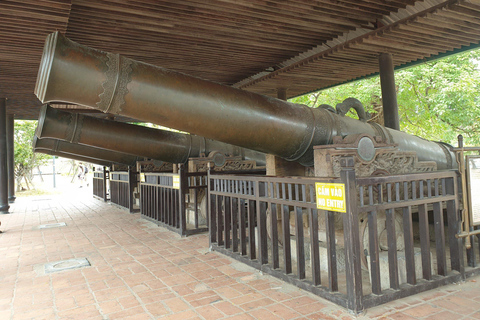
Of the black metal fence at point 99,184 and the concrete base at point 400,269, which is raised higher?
the black metal fence at point 99,184

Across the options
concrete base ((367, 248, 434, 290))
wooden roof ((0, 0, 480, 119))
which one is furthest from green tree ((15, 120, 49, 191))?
concrete base ((367, 248, 434, 290))

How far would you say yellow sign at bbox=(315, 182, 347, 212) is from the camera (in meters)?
2.63

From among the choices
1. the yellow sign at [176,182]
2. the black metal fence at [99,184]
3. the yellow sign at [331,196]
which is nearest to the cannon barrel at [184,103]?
the yellow sign at [331,196]

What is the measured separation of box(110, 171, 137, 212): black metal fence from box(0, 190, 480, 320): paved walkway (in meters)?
3.41

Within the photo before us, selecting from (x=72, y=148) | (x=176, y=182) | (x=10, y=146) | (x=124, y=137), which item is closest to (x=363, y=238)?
(x=176, y=182)

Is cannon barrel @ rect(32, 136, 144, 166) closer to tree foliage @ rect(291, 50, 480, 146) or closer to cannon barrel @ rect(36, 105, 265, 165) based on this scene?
cannon barrel @ rect(36, 105, 265, 165)

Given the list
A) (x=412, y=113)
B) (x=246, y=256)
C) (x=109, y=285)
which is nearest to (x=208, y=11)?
(x=246, y=256)

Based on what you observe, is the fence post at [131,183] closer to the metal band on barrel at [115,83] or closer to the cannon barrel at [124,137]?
the cannon barrel at [124,137]

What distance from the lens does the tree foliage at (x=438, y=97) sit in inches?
417

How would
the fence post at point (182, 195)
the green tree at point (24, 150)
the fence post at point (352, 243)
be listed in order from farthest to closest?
the green tree at point (24, 150) → the fence post at point (182, 195) → the fence post at point (352, 243)

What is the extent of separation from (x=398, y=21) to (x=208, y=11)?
2.62m

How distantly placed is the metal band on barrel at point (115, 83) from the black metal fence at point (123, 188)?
5.94m

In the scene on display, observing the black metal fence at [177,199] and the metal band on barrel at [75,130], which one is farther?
A: the metal band on barrel at [75,130]

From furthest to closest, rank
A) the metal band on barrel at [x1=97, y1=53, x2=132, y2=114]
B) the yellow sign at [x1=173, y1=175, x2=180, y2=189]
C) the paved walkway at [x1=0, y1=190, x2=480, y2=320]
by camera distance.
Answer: the yellow sign at [x1=173, y1=175, x2=180, y2=189] < the metal band on barrel at [x1=97, y1=53, x2=132, y2=114] < the paved walkway at [x1=0, y1=190, x2=480, y2=320]
